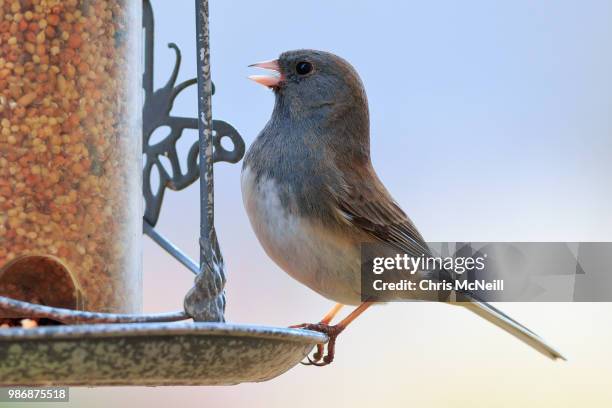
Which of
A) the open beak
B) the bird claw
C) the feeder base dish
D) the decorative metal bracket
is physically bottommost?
the bird claw

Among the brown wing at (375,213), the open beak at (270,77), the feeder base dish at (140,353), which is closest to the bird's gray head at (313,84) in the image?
the open beak at (270,77)

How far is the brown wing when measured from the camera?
8.98ft

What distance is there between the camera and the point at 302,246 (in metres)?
2.59

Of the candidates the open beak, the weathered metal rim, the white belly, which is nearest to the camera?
the weathered metal rim

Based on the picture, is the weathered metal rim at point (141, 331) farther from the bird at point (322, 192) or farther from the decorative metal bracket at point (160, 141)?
the decorative metal bracket at point (160, 141)

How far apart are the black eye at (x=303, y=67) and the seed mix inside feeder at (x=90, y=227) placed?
2.19 ft

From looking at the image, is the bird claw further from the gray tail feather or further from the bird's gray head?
the bird's gray head

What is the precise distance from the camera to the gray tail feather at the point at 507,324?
117 inches

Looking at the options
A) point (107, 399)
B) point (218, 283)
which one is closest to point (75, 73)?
point (218, 283)

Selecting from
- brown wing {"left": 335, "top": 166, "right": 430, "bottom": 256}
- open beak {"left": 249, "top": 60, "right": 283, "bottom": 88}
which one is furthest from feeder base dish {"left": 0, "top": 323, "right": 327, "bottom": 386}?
open beak {"left": 249, "top": 60, "right": 283, "bottom": 88}

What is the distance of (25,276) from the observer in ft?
6.50

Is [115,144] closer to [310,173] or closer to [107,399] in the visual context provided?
[310,173]

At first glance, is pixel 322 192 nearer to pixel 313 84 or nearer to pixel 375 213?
pixel 375 213

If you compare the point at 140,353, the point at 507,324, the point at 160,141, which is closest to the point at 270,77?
the point at 160,141
